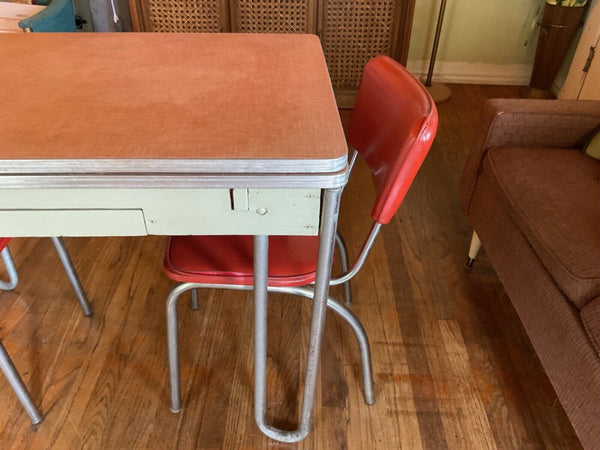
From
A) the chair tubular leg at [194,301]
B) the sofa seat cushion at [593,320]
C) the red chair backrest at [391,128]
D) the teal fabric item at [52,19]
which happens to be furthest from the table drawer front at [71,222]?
the teal fabric item at [52,19]

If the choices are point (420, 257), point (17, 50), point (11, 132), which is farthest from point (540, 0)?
point (11, 132)

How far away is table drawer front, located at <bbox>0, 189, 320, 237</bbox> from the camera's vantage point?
2.28 feet

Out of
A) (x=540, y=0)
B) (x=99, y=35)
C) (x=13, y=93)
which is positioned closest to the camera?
(x=13, y=93)

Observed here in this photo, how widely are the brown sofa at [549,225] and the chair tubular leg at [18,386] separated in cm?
117

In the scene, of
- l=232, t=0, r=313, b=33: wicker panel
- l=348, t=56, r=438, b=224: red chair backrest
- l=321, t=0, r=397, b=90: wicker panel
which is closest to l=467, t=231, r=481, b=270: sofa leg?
l=348, t=56, r=438, b=224: red chair backrest

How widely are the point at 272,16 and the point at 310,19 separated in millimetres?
192

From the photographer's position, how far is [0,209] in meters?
0.71

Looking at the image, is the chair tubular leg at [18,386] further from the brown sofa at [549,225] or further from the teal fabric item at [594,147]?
the teal fabric item at [594,147]

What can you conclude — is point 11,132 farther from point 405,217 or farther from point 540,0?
point 540,0

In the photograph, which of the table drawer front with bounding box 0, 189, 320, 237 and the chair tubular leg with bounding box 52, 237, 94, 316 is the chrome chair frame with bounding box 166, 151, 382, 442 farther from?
the chair tubular leg with bounding box 52, 237, 94, 316

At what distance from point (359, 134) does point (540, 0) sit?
2368mm

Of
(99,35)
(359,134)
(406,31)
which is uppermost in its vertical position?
(99,35)

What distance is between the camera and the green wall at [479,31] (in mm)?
2830

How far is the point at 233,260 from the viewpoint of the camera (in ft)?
3.27
